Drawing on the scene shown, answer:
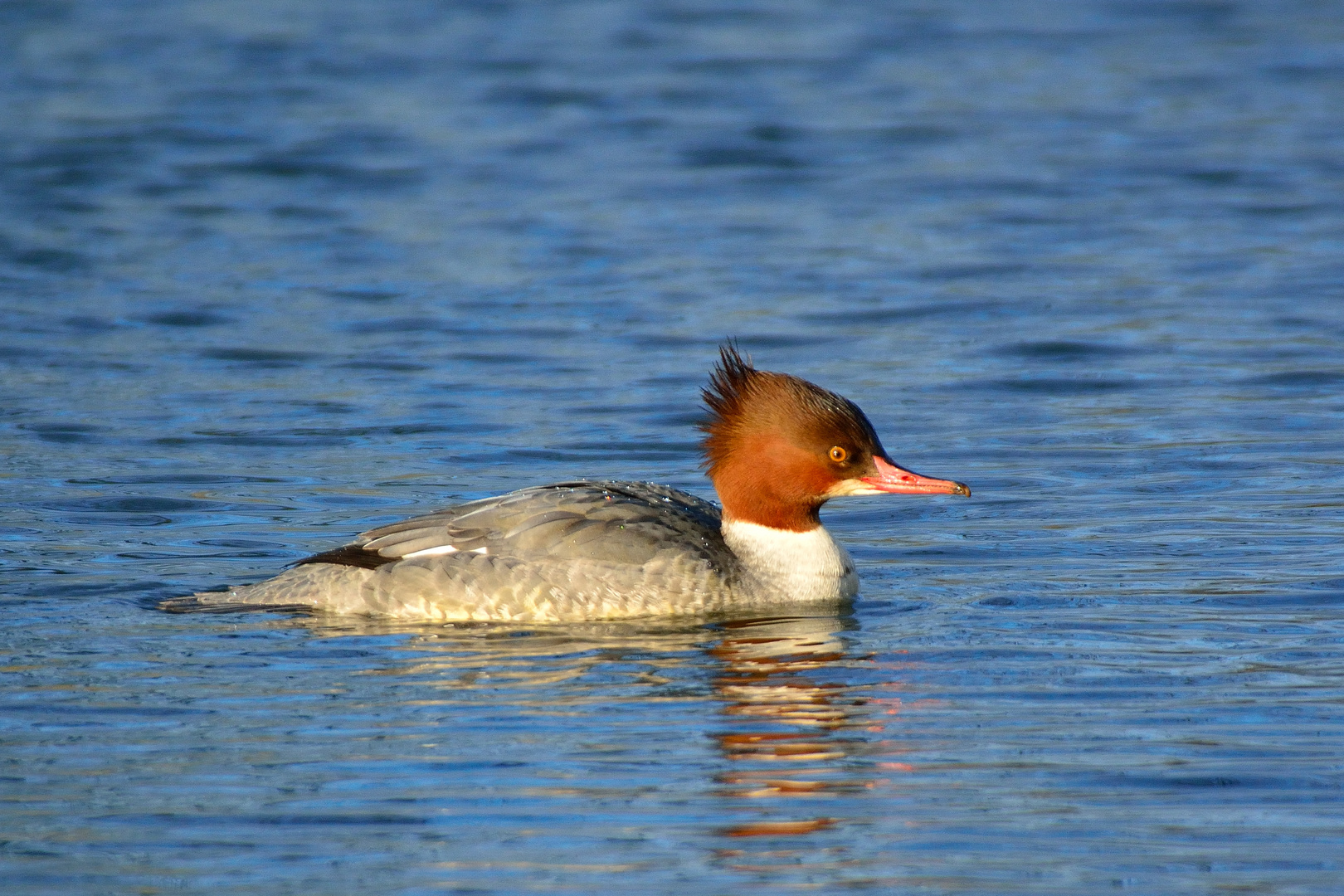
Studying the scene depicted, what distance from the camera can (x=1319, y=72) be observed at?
26172 millimetres

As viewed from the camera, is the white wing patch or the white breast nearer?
the white wing patch

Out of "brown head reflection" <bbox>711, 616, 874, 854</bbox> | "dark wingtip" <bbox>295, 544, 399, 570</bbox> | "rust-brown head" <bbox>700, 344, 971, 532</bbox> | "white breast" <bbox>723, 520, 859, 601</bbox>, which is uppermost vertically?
"rust-brown head" <bbox>700, 344, 971, 532</bbox>

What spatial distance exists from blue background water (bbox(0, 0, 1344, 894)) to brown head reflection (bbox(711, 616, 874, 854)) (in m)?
0.03

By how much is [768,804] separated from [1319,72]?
21895 millimetres

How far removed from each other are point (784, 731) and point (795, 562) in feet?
6.68

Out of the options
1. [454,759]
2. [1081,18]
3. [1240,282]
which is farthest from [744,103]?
[454,759]

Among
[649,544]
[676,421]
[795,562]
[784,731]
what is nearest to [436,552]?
[649,544]

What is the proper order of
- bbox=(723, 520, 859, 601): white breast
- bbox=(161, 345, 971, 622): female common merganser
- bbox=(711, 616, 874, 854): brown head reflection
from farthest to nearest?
bbox=(723, 520, 859, 601): white breast, bbox=(161, 345, 971, 622): female common merganser, bbox=(711, 616, 874, 854): brown head reflection

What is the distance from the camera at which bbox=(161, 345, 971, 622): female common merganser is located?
934 cm

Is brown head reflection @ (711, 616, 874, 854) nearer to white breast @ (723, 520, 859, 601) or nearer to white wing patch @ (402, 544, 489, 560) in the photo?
white breast @ (723, 520, 859, 601)

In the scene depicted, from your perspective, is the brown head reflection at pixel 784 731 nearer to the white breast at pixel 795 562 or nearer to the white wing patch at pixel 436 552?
the white breast at pixel 795 562

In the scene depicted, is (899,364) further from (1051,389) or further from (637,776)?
(637,776)

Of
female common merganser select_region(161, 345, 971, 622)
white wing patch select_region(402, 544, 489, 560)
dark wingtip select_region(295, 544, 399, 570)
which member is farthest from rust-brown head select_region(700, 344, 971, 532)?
dark wingtip select_region(295, 544, 399, 570)

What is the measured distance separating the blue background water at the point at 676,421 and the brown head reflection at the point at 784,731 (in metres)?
0.03
